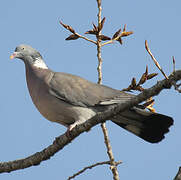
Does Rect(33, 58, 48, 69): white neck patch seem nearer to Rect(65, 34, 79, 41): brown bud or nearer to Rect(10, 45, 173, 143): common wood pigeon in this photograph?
Rect(10, 45, 173, 143): common wood pigeon

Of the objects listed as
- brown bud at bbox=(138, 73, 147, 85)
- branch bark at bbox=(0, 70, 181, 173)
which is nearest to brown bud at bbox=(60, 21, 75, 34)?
brown bud at bbox=(138, 73, 147, 85)

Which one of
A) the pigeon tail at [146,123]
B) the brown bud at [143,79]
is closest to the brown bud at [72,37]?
the brown bud at [143,79]

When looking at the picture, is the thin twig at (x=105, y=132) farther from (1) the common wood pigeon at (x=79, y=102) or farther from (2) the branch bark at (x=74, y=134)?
(1) the common wood pigeon at (x=79, y=102)

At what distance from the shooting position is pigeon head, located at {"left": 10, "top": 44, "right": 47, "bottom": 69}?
4.84 metres

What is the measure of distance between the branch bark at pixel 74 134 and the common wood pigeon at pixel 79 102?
1.90ft

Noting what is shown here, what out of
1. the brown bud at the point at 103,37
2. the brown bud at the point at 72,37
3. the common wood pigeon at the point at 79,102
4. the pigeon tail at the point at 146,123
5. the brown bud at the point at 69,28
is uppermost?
the brown bud at the point at 69,28

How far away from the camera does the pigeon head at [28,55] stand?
191 inches

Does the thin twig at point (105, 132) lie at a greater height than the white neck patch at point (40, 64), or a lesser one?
lesser

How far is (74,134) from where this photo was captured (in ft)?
11.0

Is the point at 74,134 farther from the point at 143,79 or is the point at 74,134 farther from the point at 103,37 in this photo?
the point at 103,37

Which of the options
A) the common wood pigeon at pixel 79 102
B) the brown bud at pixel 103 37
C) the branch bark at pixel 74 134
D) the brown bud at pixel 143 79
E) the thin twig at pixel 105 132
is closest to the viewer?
A: the branch bark at pixel 74 134

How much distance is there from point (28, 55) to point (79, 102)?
1.02 m

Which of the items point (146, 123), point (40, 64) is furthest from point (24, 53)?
point (146, 123)

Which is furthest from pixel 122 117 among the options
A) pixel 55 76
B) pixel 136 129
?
pixel 55 76
